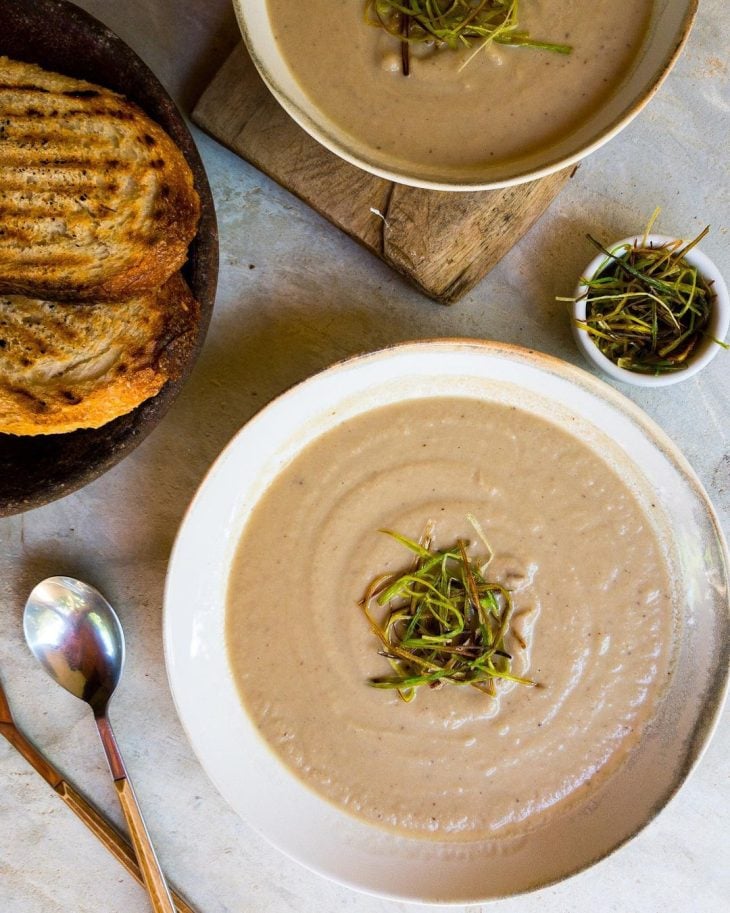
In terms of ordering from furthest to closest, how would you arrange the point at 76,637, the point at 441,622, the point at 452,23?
1. the point at 76,637
2. the point at 441,622
3. the point at 452,23

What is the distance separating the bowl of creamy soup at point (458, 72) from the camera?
4.76 ft

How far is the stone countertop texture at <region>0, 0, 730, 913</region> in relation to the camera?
180 centimetres

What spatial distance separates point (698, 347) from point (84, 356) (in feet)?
3.97

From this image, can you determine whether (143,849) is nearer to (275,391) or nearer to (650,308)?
(275,391)

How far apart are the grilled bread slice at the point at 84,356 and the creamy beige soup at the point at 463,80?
49cm

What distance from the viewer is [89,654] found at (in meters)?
1.80

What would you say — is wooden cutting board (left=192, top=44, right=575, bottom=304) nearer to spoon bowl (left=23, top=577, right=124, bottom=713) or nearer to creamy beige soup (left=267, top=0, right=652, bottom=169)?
creamy beige soup (left=267, top=0, right=652, bottom=169)

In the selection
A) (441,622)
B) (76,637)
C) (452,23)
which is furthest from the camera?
(76,637)

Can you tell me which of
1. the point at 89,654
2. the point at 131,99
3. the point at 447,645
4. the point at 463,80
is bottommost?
the point at 89,654

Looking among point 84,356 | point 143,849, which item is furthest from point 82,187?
point 143,849

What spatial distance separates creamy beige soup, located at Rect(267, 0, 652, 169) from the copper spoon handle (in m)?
1.48

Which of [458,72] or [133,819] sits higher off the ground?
[458,72]

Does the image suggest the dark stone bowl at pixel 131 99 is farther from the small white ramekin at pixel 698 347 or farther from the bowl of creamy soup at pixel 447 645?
the small white ramekin at pixel 698 347

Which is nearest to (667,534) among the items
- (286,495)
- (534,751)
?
(534,751)
